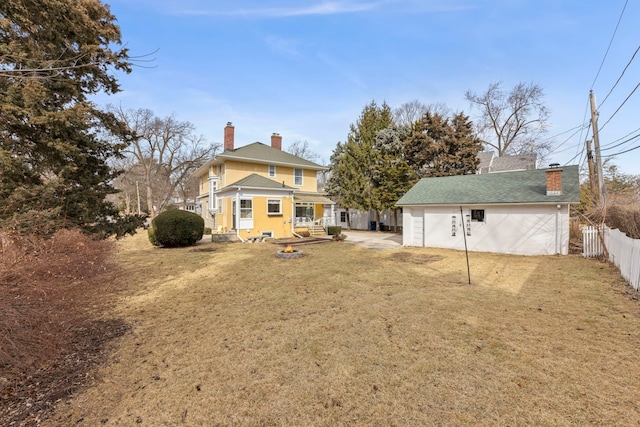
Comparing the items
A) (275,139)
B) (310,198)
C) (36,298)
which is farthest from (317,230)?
(36,298)

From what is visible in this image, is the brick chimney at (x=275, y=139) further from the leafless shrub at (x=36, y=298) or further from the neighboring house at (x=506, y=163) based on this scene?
the leafless shrub at (x=36, y=298)

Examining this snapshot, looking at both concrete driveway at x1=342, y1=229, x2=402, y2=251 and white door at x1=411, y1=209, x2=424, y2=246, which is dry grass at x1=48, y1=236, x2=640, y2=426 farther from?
concrete driveway at x1=342, y1=229, x2=402, y2=251

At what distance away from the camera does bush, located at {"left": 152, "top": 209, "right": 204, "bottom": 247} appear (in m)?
15.8

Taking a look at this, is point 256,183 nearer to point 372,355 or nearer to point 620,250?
point 372,355

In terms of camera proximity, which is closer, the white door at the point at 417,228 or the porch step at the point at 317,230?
the white door at the point at 417,228

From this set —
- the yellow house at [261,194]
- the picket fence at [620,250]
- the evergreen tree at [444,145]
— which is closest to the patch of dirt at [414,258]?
the picket fence at [620,250]

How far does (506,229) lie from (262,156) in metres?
17.7

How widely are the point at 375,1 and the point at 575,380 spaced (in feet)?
41.6

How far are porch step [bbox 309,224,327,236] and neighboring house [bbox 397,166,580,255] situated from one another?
25.9 feet

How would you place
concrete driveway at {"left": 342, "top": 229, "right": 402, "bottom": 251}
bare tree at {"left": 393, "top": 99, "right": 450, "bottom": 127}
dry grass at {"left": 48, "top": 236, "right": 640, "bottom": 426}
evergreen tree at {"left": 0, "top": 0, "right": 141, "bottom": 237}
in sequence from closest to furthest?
1. dry grass at {"left": 48, "top": 236, "right": 640, "bottom": 426}
2. evergreen tree at {"left": 0, "top": 0, "right": 141, "bottom": 237}
3. concrete driveway at {"left": 342, "top": 229, "right": 402, "bottom": 251}
4. bare tree at {"left": 393, "top": 99, "right": 450, "bottom": 127}

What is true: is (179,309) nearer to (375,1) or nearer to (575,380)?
(575,380)

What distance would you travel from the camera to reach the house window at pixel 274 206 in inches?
800

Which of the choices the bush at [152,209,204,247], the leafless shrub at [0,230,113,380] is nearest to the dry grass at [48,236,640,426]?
the leafless shrub at [0,230,113,380]

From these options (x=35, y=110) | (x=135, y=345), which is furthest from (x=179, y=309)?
(x=35, y=110)
